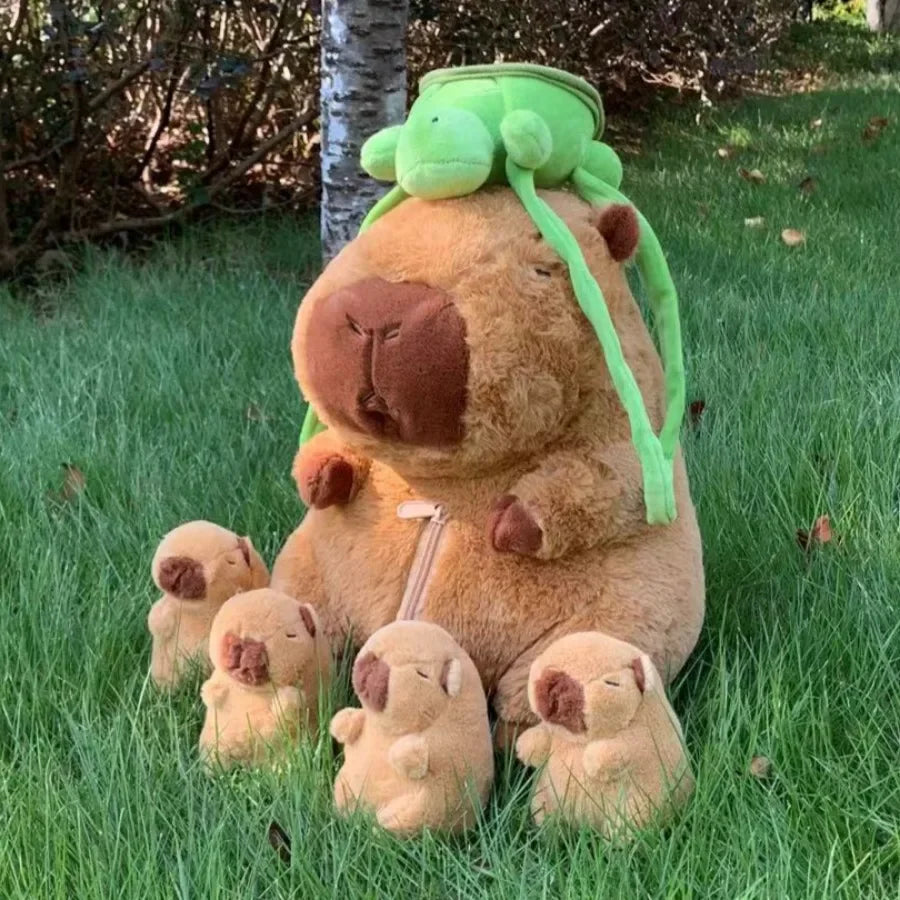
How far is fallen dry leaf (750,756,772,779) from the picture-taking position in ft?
3.86

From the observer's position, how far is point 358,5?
258 centimetres

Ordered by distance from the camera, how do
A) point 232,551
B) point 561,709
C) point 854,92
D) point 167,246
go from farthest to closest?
point 854,92, point 167,246, point 232,551, point 561,709

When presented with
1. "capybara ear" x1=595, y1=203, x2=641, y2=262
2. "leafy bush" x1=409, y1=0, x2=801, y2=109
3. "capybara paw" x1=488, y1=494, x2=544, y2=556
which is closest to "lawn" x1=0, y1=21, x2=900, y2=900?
"capybara paw" x1=488, y1=494, x2=544, y2=556

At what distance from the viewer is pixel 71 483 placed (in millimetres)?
1971

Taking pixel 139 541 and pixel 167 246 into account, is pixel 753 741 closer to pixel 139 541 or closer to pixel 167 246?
pixel 139 541

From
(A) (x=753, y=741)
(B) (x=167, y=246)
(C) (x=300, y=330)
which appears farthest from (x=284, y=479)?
(B) (x=167, y=246)

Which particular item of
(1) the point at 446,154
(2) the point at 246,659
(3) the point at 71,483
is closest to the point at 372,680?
(2) the point at 246,659

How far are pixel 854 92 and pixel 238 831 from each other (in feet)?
23.9

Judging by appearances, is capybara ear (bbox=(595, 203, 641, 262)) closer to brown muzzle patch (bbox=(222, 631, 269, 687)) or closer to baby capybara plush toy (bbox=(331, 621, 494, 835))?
baby capybara plush toy (bbox=(331, 621, 494, 835))

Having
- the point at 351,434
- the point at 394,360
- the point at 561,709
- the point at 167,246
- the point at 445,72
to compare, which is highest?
the point at 445,72

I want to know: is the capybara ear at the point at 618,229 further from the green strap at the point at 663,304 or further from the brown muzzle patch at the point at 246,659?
the brown muzzle patch at the point at 246,659

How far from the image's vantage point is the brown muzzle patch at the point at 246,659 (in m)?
1.21

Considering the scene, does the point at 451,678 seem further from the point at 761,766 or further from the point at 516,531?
the point at 761,766

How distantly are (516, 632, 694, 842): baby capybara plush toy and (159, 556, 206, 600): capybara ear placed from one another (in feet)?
1.61
